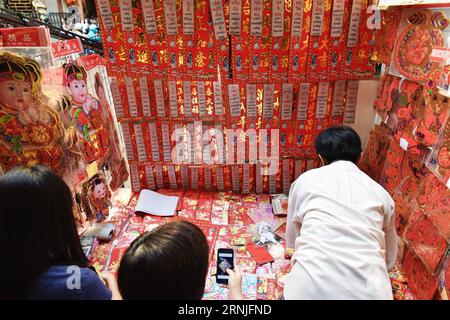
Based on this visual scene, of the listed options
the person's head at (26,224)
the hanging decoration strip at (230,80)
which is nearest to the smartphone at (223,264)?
the hanging decoration strip at (230,80)

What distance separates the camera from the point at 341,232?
59.6 inches

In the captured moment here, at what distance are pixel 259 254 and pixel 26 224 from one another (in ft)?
5.31

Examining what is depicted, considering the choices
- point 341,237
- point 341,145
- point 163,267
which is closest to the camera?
point 163,267

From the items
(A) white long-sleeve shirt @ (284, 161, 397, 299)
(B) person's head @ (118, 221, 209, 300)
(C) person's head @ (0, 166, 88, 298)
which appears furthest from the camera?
(A) white long-sleeve shirt @ (284, 161, 397, 299)

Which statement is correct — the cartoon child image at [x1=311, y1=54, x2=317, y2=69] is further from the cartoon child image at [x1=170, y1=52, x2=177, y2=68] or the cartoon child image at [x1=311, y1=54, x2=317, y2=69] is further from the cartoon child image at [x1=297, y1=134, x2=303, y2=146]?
the cartoon child image at [x1=170, y1=52, x2=177, y2=68]

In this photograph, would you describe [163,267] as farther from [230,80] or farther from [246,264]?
[230,80]

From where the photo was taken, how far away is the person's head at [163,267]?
3.30 feet

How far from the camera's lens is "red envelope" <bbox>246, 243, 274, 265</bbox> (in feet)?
7.55

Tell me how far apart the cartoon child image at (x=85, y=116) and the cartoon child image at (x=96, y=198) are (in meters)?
0.18

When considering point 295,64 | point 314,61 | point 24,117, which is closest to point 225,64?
point 295,64

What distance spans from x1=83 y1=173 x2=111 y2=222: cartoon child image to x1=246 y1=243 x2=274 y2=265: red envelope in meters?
1.17

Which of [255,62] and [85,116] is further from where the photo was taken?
[255,62]

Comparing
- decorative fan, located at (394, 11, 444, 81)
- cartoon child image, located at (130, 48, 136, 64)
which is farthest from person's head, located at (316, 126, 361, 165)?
cartoon child image, located at (130, 48, 136, 64)
